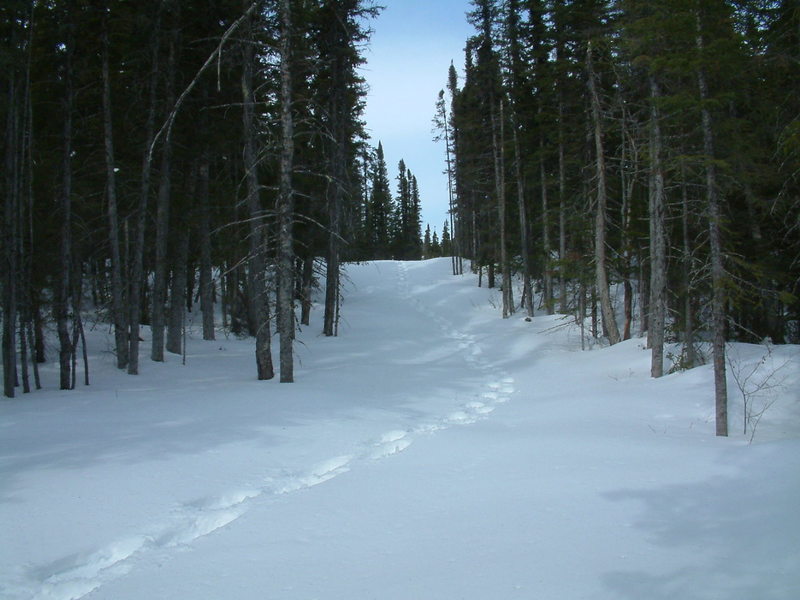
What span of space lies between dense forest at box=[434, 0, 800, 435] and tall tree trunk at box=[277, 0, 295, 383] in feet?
23.4

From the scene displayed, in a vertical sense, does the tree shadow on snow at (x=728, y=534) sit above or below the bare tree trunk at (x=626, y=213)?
below

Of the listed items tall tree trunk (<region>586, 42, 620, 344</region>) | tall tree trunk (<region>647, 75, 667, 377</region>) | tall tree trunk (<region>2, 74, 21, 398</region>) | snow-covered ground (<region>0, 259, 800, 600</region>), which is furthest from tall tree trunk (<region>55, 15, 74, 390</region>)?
tall tree trunk (<region>586, 42, 620, 344</region>)

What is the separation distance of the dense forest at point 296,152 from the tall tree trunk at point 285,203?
0.15 feet

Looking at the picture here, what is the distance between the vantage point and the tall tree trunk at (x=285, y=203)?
1210cm

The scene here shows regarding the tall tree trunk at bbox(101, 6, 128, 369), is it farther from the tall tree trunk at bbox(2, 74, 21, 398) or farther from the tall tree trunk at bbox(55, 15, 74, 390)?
the tall tree trunk at bbox(2, 74, 21, 398)

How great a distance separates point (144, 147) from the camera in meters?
15.1

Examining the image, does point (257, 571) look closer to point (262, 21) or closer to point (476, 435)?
→ point (476, 435)

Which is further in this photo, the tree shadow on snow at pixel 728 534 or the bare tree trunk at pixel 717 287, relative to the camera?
the bare tree trunk at pixel 717 287

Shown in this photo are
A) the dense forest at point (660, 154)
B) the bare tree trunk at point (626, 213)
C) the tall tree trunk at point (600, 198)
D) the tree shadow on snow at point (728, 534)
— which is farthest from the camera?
the tall tree trunk at point (600, 198)

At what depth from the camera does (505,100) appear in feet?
84.1

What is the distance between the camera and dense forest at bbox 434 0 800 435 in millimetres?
9555

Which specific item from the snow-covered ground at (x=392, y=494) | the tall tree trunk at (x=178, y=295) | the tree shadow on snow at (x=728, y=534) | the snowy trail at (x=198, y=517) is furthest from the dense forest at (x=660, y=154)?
the tall tree trunk at (x=178, y=295)

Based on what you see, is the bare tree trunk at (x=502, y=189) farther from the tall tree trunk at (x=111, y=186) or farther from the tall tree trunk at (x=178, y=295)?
the tall tree trunk at (x=111, y=186)

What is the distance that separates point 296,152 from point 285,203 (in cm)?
853
